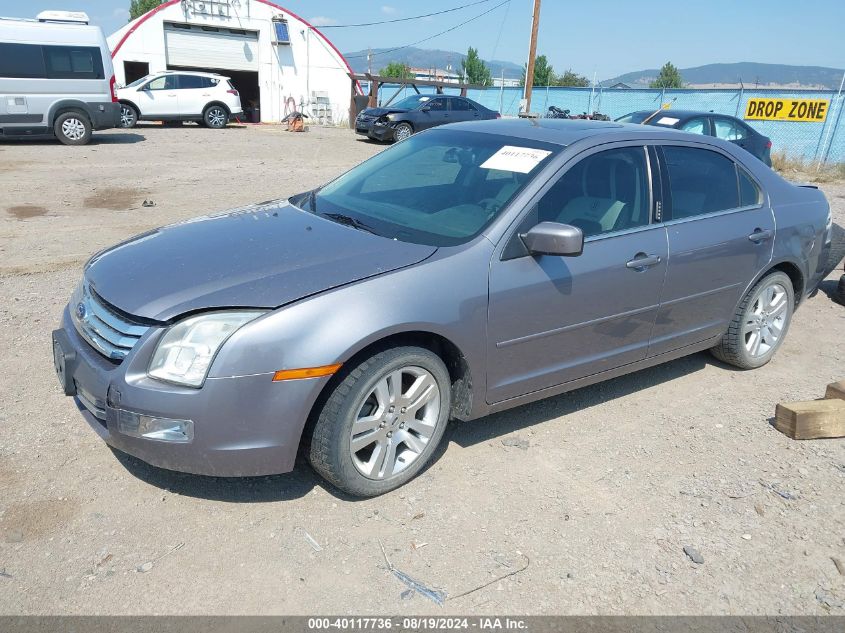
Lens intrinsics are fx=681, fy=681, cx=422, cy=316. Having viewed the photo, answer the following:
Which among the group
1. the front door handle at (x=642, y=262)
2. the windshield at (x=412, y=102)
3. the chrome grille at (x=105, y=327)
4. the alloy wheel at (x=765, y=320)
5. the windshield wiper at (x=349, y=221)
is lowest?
the alloy wheel at (x=765, y=320)

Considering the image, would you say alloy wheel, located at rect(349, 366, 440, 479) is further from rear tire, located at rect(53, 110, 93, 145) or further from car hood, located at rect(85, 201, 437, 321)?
rear tire, located at rect(53, 110, 93, 145)

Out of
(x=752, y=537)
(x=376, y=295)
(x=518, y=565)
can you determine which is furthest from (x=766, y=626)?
(x=376, y=295)

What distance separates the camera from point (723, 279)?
169 inches

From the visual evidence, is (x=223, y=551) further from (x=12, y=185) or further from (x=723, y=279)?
(x=12, y=185)

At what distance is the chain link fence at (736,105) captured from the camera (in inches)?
776

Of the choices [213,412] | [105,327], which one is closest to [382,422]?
[213,412]

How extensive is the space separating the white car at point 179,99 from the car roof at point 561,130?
1969 cm

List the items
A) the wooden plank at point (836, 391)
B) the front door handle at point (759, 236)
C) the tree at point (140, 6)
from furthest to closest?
the tree at point (140, 6) < the front door handle at point (759, 236) < the wooden plank at point (836, 391)

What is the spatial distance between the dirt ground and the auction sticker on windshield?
1.46 meters

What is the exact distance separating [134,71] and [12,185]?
21.7 m

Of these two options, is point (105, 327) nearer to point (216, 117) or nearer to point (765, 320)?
point (765, 320)

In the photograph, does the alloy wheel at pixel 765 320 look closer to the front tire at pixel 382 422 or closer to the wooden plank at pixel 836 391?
the wooden plank at pixel 836 391

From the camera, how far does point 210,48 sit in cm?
3020

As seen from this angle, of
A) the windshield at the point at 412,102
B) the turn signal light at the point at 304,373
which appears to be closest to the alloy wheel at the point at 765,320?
the turn signal light at the point at 304,373
